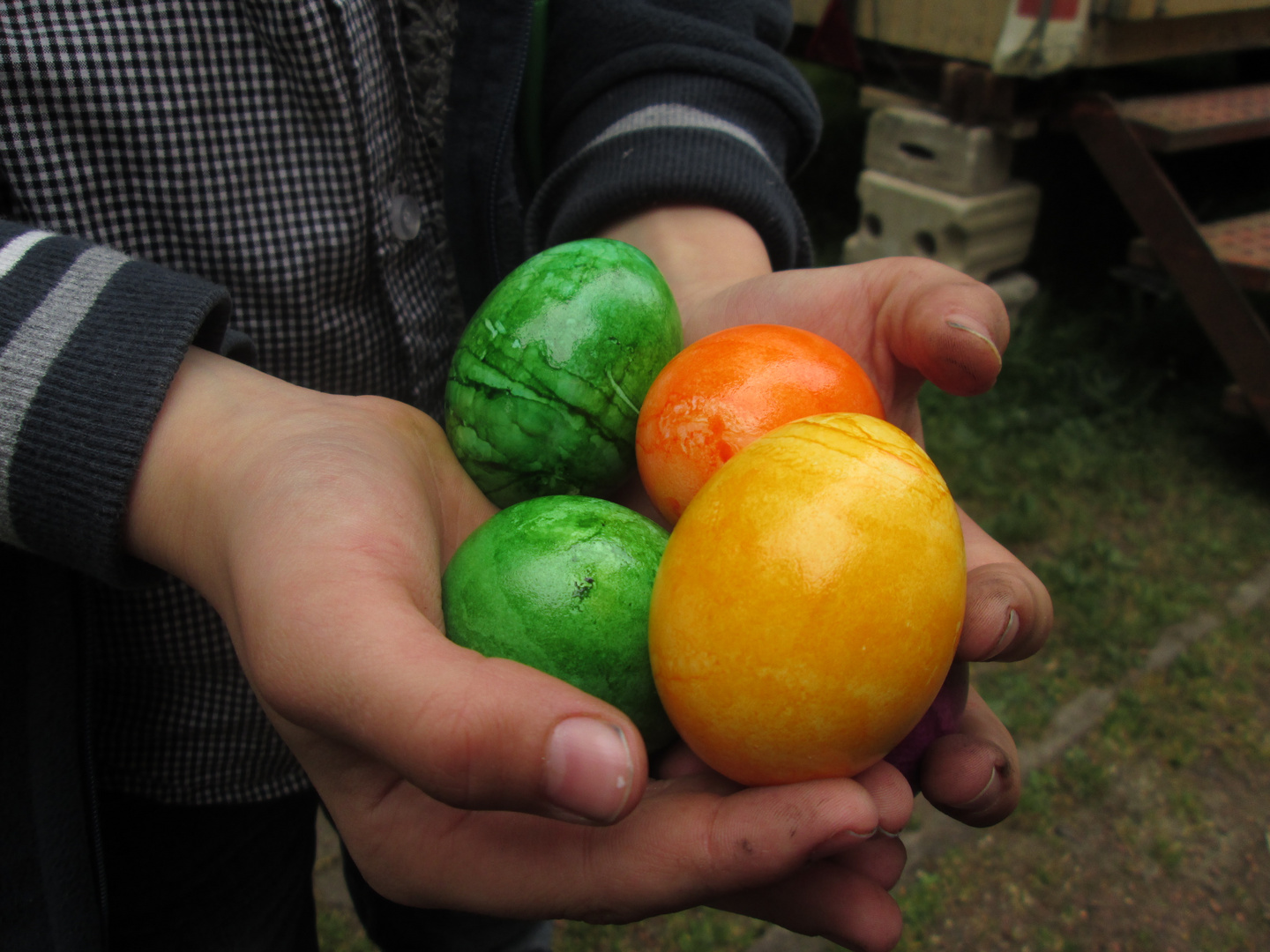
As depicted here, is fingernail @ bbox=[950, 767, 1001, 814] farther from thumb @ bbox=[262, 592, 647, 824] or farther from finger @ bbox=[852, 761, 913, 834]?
thumb @ bbox=[262, 592, 647, 824]

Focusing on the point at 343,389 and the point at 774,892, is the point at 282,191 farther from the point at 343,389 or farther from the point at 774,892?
the point at 774,892

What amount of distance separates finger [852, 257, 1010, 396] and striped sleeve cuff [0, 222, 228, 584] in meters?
0.93

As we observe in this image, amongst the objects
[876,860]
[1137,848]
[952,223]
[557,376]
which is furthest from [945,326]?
[952,223]

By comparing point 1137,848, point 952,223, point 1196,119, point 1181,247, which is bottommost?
point 1137,848

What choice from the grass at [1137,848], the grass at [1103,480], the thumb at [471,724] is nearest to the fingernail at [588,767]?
the thumb at [471,724]

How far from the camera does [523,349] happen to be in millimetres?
1386

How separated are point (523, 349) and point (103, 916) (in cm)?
95

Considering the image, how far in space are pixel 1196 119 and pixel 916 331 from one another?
12.6 feet

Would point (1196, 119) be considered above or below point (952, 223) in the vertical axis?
above

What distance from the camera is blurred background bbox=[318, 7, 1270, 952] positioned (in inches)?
94.4

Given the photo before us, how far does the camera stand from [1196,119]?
14.0 feet

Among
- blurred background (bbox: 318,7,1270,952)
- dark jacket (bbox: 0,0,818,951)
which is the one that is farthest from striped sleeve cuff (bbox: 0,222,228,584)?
blurred background (bbox: 318,7,1270,952)

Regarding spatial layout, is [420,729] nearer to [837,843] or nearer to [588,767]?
[588,767]

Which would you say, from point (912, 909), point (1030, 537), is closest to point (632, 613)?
point (912, 909)
